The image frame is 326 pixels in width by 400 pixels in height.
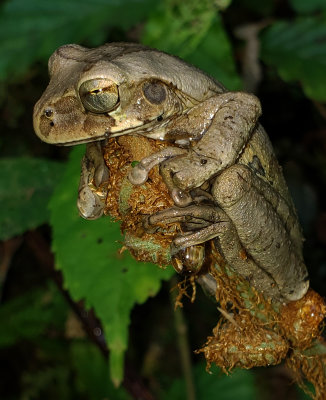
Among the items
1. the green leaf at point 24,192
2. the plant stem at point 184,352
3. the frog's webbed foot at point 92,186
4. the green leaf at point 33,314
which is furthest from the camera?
the green leaf at point 33,314

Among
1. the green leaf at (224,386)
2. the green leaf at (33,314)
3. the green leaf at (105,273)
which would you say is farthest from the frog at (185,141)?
the green leaf at (33,314)

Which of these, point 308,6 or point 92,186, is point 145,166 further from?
point 308,6

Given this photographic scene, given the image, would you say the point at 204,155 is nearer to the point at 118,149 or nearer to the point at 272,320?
the point at 118,149

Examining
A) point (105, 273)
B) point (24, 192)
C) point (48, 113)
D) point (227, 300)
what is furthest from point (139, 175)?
point (24, 192)

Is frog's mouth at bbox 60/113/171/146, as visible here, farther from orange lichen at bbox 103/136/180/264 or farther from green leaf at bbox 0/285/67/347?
green leaf at bbox 0/285/67/347

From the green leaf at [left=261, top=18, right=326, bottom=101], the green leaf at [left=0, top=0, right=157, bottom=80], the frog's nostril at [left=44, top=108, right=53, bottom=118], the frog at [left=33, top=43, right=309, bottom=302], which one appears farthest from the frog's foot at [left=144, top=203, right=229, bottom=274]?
the green leaf at [left=0, top=0, right=157, bottom=80]

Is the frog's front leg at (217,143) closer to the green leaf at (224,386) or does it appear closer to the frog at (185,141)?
the frog at (185,141)
